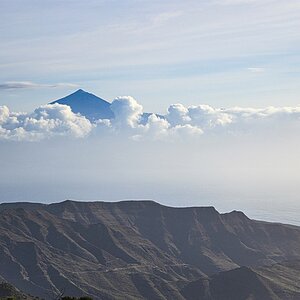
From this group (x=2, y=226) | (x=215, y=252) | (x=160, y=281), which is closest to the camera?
(x=160, y=281)

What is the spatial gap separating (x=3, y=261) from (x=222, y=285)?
1839 inches

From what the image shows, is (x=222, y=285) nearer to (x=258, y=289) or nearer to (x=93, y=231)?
(x=258, y=289)

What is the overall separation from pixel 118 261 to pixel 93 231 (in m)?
18.1

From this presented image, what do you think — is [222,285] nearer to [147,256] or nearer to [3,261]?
[147,256]

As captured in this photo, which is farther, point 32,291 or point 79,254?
point 79,254

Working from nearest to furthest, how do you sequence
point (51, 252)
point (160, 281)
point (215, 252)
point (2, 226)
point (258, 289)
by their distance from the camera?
point (258, 289)
point (160, 281)
point (51, 252)
point (2, 226)
point (215, 252)

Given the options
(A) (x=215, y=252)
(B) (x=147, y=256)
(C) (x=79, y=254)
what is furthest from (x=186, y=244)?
(C) (x=79, y=254)

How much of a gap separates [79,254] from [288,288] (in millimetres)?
49979

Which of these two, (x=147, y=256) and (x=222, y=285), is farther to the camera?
(x=147, y=256)

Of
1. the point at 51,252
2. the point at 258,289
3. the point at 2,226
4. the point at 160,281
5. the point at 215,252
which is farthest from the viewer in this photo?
the point at 215,252

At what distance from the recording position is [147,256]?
17838cm

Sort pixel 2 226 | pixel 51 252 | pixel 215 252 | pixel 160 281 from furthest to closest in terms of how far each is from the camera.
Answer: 1. pixel 215 252
2. pixel 2 226
3. pixel 51 252
4. pixel 160 281

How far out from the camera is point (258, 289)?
142 metres

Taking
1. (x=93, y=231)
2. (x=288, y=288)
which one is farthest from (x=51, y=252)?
(x=288, y=288)
